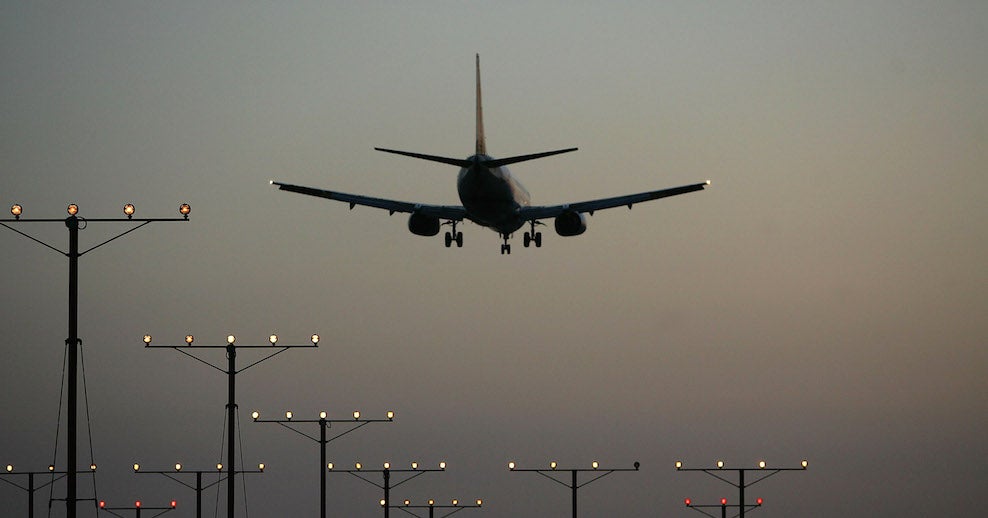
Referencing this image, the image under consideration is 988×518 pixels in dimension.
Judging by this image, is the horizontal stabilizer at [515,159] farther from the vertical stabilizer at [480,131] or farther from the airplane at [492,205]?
the vertical stabilizer at [480,131]

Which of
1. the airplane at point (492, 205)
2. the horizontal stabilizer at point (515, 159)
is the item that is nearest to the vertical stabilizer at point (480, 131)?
the airplane at point (492, 205)

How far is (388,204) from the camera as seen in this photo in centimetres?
8156

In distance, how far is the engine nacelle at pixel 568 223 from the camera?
78812mm

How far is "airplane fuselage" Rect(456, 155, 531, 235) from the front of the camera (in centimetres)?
7388

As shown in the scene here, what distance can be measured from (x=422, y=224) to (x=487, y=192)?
18.8 feet

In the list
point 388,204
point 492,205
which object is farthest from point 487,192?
point 388,204

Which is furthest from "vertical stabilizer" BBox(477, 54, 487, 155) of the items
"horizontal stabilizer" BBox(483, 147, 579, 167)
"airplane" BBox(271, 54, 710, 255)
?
"horizontal stabilizer" BBox(483, 147, 579, 167)

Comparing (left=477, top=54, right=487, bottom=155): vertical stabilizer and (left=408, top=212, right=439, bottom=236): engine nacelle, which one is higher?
(left=477, top=54, right=487, bottom=155): vertical stabilizer

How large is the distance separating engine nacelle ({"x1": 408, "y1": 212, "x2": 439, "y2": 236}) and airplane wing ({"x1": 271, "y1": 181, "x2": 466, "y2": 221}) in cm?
26

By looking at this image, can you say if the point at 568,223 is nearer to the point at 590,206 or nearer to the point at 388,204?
the point at 590,206

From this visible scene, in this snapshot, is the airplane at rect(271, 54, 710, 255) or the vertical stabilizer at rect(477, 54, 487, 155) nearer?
the airplane at rect(271, 54, 710, 255)

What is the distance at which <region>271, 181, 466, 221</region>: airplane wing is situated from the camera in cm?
7938

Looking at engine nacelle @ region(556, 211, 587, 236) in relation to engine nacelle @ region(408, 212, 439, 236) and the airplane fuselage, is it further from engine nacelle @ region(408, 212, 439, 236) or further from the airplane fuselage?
engine nacelle @ region(408, 212, 439, 236)

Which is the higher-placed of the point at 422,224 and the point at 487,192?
the point at 487,192
